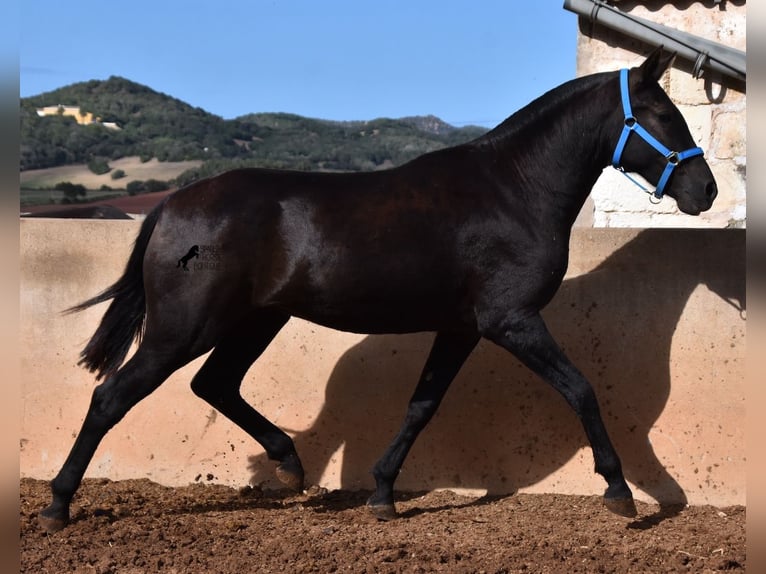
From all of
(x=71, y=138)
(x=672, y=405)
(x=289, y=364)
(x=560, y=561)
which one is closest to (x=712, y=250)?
(x=672, y=405)

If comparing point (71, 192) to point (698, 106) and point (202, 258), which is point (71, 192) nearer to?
point (698, 106)

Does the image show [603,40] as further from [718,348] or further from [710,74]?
[718,348]

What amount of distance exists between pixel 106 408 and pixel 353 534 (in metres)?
1.34

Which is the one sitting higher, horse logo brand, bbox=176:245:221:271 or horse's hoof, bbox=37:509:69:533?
horse logo brand, bbox=176:245:221:271

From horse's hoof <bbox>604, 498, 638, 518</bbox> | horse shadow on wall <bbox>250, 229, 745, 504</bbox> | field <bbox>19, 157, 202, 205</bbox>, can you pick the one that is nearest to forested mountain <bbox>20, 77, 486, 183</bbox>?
field <bbox>19, 157, 202, 205</bbox>

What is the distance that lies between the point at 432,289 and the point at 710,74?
438 cm

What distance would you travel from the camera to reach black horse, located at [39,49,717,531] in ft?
13.6

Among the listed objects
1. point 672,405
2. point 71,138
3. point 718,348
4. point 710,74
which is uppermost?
point 71,138

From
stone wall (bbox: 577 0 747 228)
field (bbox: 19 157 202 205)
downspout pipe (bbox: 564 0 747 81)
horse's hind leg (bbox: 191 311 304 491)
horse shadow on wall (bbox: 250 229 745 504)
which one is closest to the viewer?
horse's hind leg (bbox: 191 311 304 491)

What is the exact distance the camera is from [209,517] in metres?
4.49

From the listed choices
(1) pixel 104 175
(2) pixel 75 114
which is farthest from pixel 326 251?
(2) pixel 75 114

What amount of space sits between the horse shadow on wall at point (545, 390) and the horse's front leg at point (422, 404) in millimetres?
428

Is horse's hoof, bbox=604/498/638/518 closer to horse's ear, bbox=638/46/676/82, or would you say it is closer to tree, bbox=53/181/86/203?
horse's ear, bbox=638/46/676/82

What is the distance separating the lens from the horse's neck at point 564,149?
4.30 meters
